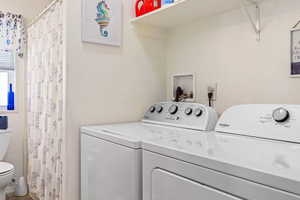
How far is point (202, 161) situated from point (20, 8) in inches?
113

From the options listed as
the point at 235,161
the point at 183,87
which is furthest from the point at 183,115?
the point at 235,161

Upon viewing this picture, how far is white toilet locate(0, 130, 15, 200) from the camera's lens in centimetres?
211

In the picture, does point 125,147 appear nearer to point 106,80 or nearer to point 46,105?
point 106,80

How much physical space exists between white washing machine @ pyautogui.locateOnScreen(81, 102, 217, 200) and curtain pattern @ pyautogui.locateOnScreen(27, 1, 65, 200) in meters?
0.32

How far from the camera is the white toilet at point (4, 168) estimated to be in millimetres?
2105

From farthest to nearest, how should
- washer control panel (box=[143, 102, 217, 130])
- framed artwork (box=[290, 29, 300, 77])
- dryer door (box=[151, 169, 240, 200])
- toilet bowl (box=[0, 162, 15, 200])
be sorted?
toilet bowl (box=[0, 162, 15, 200]) < washer control panel (box=[143, 102, 217, 130]) < framed artwork (box=[290, 29, 300, 77]) < dryer door (box=[151, 169, 240, 200])

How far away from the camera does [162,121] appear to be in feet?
5.67

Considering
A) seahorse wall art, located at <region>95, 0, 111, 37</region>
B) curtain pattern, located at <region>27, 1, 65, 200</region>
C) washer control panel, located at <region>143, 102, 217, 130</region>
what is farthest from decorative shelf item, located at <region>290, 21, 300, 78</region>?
curtain pattern, located at <region>27, 1, 65, 200</region>

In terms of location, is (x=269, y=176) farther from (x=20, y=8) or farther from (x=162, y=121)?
(x=20, y=8)

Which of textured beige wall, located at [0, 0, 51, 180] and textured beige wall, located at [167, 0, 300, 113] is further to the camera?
textured beige wall, located at [0, 0, 51, 180]

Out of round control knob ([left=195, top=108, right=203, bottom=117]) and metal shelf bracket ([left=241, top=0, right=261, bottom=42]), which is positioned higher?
metal shelf bracket ([left=241, top=0, right=261, bottom=42])

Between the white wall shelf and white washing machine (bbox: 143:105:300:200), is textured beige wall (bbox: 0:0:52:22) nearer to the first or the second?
the white wall shelf

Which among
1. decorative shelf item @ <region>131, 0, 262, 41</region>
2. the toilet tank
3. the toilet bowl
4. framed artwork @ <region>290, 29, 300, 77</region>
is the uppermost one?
decorative shelf item @ <region>131, 0, 262, 41</region>

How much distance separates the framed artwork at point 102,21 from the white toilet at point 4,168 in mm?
1355
